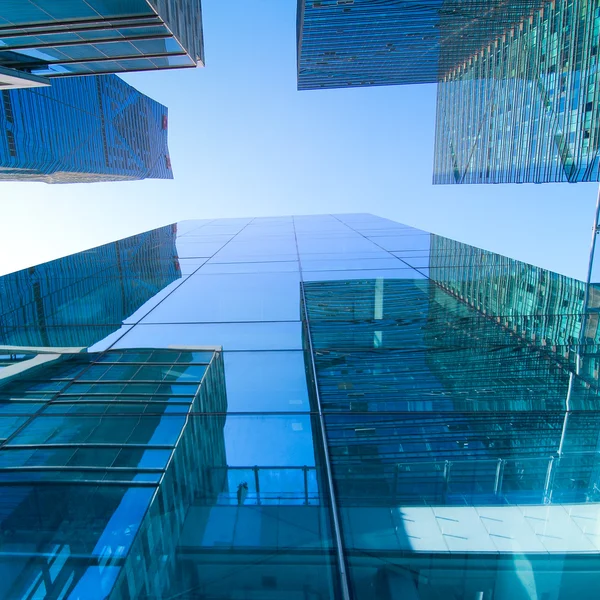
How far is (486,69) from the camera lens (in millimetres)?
65125

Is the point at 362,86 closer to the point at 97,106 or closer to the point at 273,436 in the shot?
the point at 97,106

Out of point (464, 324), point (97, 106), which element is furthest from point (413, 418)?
point (97, 106)

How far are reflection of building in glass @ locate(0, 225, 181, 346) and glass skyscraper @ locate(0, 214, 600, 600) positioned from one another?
73 mm

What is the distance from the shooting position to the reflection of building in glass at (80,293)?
20.9 ft

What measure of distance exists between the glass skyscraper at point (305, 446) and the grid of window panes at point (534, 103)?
120 feet

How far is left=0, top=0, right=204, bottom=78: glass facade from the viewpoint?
641 inches

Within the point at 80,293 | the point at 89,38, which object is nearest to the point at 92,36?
the point at 89,38

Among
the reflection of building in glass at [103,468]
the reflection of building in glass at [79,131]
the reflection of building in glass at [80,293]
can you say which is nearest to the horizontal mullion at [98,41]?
the reflection of building in glass at [80,293]

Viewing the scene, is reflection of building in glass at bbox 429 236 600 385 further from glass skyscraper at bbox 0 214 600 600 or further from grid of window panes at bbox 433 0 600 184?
grid of window panes at bbox 433 0 600 184

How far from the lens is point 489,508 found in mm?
3104

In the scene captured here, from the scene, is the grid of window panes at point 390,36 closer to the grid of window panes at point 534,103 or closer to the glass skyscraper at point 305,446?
the grid of window panes at point 534,103

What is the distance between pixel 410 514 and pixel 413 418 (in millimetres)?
1175

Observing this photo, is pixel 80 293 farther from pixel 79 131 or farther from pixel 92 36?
pixel 79 131

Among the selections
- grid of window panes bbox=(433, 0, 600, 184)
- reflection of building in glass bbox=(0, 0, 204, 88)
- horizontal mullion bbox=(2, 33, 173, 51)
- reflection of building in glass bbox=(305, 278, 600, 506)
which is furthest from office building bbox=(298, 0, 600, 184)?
reflection of building in glass bbox=(305, 278, 600, 506)
